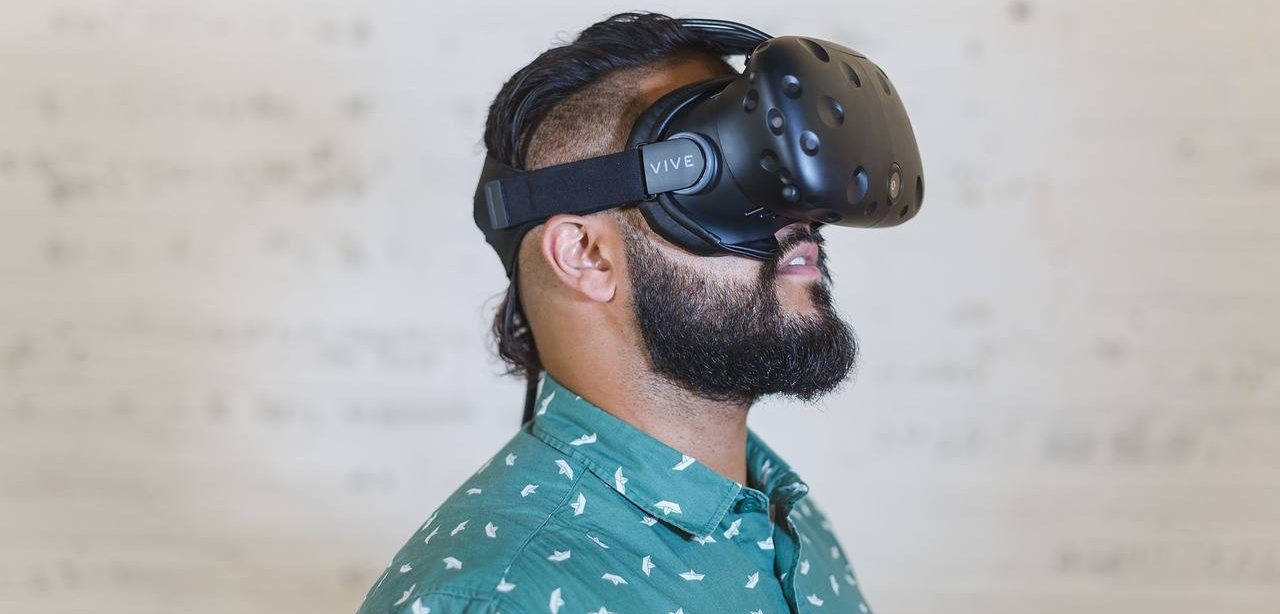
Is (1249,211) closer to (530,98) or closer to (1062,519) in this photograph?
(1062,519)

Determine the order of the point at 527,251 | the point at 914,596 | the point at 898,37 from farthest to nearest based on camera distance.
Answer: the point at 914,596 < the point at 898,37 < the point at 527,251

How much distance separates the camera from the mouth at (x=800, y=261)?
4.42 ft

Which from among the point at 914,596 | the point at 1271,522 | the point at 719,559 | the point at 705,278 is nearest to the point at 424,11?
the point at 705,278

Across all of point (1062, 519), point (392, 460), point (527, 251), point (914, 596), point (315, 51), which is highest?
point (315, 51)

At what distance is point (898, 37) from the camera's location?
2.14m

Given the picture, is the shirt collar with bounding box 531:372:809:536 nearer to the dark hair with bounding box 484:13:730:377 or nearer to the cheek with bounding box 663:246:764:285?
the cheek with bounding box 663:246:764:285

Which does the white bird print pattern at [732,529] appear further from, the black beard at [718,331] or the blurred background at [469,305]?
the blurred background at [469,305]

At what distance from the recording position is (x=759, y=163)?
1223mm

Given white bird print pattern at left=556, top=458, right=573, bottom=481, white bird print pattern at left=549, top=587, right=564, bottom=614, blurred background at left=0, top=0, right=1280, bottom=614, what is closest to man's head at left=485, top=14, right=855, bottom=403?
white bird print pattern at left=556, top=458, right=573, bottom=481

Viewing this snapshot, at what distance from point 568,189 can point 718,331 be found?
0.23m

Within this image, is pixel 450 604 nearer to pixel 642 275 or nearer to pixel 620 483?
pixel 620 483

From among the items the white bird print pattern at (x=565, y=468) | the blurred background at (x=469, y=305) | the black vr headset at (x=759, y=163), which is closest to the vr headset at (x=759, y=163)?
the black vr headset at (x=759, y=163)

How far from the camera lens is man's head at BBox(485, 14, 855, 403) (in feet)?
4.27

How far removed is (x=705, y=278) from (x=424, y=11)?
42.7 inches
